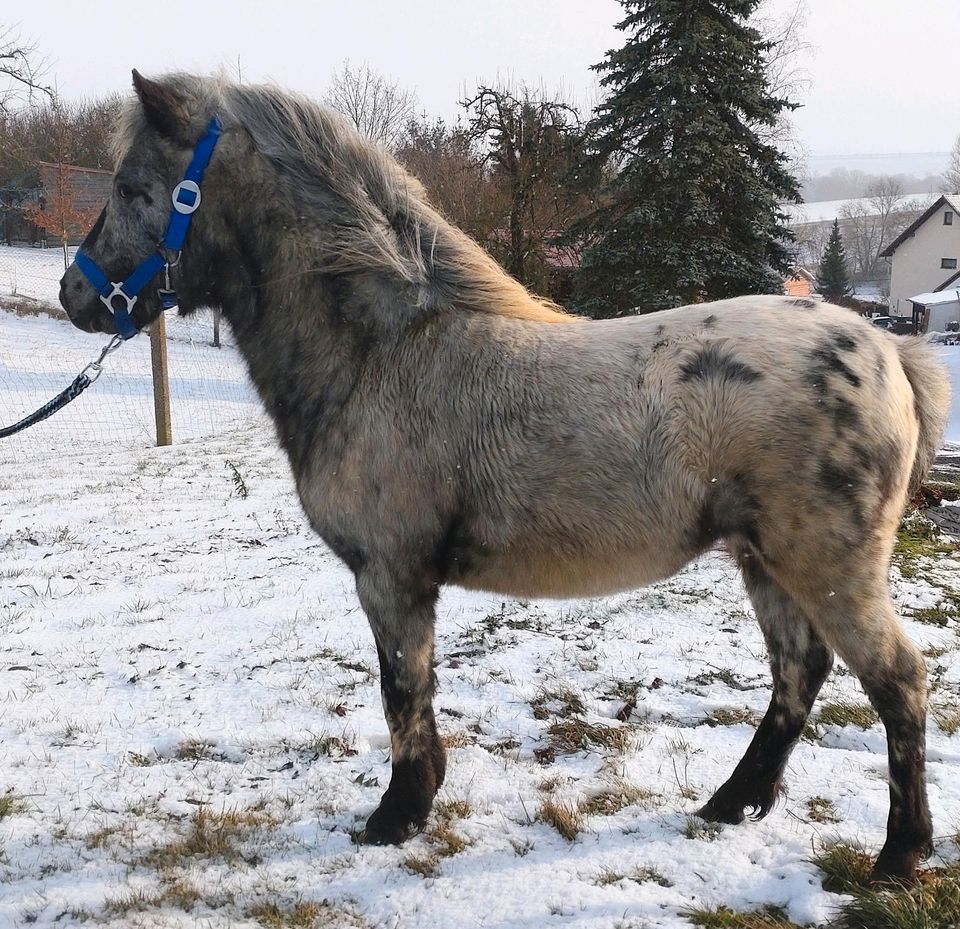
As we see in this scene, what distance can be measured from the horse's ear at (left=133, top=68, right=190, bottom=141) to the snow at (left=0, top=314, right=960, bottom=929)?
2.52 m

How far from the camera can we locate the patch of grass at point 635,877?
2576mm

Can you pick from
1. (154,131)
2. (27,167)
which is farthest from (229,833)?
(27,167)

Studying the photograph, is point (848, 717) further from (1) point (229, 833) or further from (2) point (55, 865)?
(2) point (55, 865)

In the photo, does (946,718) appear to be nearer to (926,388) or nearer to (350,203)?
(926,388)

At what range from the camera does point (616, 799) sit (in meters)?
3.01

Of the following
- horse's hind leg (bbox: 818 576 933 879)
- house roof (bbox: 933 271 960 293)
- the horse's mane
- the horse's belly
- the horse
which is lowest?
horse's hind leg (bbox: 818 576 933 879)

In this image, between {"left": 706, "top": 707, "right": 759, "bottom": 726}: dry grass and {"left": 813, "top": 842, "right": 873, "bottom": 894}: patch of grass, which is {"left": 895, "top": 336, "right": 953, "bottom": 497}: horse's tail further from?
{"left": 706, "top": 707, "right": 759, "bottom": 726}: dry grass

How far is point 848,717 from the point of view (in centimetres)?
354

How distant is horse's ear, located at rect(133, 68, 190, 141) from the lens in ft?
9.12

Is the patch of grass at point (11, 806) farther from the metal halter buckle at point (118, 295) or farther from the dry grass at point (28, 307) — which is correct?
the dry grass at point (28, 307)

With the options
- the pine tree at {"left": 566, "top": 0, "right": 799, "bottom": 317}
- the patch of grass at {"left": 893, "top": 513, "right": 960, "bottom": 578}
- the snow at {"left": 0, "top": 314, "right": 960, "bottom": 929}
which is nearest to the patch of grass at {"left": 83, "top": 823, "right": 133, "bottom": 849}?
the snow at {"left": 0, "top": 314, "right": 960, "bottom": 929}

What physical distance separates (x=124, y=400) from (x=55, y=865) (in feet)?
52.6

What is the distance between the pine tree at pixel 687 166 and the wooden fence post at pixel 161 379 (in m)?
9.12

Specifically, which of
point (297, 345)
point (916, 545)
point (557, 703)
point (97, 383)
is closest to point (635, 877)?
point (557, 703)
